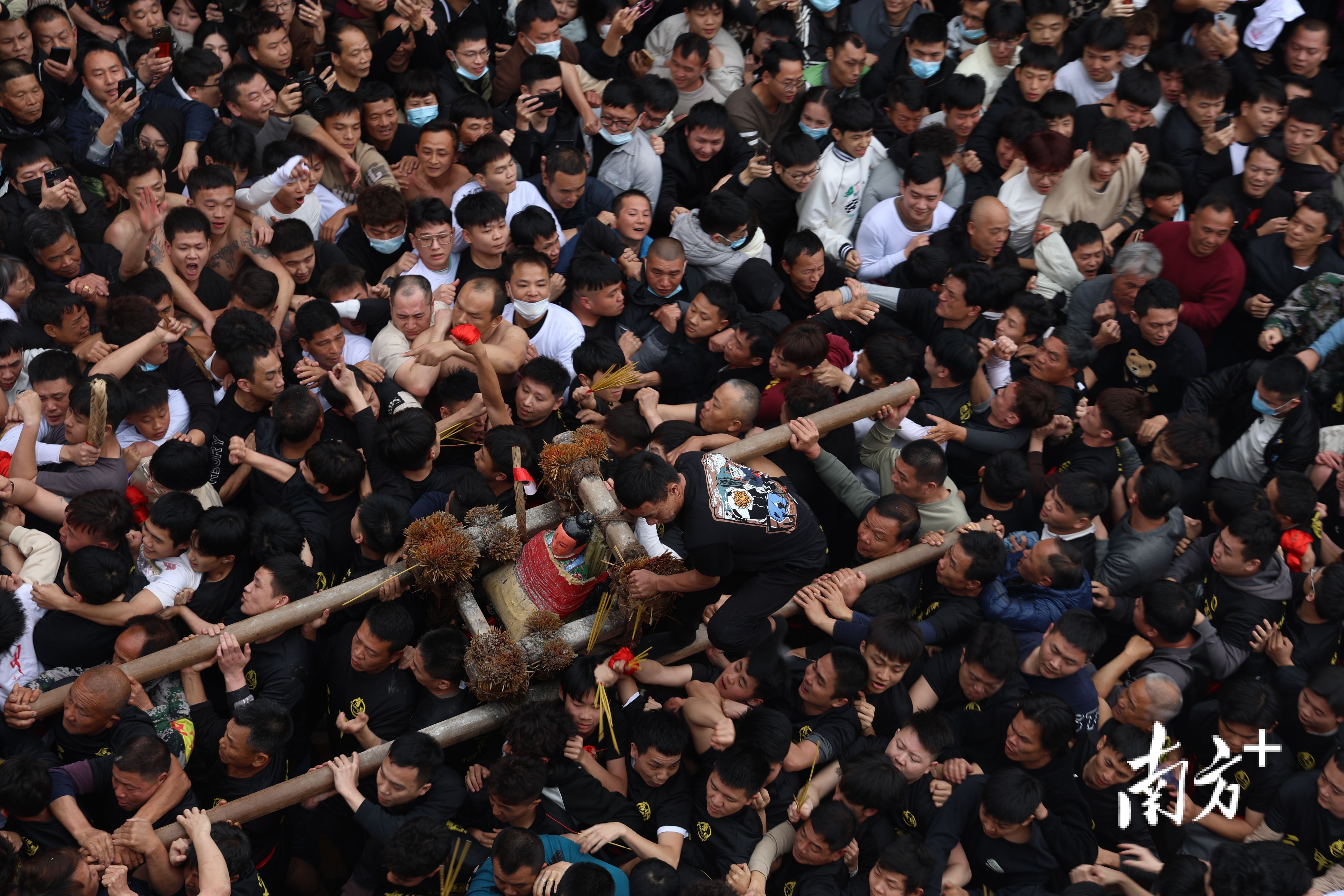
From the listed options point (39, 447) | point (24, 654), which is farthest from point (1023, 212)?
point (24, 654)

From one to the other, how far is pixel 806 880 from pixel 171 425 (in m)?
4.10

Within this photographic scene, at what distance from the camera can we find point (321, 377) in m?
6.45

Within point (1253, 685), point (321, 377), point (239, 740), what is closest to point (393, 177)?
point (321, 377)

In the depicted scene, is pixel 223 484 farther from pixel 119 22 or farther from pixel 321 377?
pixel 119 22

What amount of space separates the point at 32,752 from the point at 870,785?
3741 mm

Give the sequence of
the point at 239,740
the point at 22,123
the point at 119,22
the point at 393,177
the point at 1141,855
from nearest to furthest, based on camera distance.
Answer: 1. the point at 239,740
2. the point at 1141,855
3. the point at 22,123
4. the point at 393,177
5. the point at 119,22

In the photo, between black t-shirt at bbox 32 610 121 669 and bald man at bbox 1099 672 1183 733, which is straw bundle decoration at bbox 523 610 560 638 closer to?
black t-shirt at bbox 32 610 121 669

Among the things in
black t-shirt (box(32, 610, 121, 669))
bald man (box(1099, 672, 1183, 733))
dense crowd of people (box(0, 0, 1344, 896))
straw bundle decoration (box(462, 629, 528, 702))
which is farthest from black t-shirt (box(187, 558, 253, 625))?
bald man (box(1099, 672, 1183, 733))

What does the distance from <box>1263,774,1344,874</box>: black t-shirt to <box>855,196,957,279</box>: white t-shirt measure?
4111 millimetres

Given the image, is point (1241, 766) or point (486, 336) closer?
point (1241, 766)

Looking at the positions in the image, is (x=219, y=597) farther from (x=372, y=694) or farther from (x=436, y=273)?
(x=436, y=273)

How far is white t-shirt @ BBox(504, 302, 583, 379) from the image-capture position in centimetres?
690

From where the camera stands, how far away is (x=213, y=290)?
7.08m
